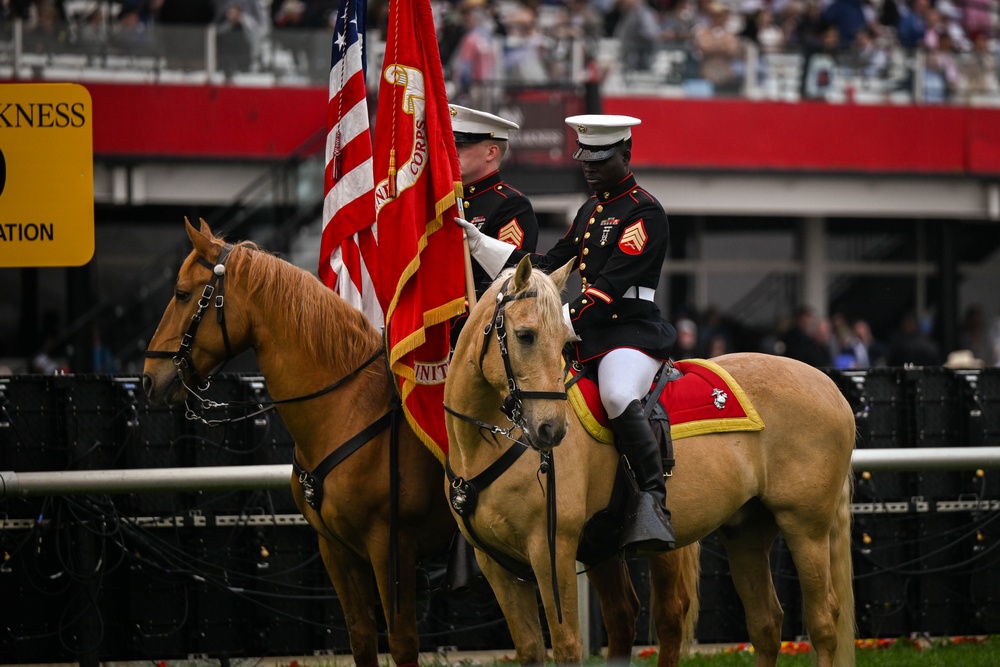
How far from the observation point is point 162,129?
1797 cm

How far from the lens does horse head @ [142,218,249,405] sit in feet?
22.1

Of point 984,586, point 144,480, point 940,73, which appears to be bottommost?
point 984,586

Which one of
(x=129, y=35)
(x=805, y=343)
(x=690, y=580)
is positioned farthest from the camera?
(x=805, y=343)

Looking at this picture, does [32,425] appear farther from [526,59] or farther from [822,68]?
[822,68]

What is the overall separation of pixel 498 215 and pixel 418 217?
46 centimetres

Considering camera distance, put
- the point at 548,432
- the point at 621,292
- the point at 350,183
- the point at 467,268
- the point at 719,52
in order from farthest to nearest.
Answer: the point at 719,52, the point at 350,183, the point at 467,268, the point at 621,292, the point at 548,432

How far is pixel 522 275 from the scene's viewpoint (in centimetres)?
582

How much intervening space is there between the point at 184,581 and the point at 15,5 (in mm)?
10352

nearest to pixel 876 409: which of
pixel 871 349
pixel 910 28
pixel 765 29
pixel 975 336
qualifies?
pixel 871 349

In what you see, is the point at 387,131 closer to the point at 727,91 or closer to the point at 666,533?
the point at 666,533

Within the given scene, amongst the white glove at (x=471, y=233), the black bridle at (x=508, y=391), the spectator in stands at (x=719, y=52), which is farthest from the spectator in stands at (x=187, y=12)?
the black bridle at (x=508, y=391)

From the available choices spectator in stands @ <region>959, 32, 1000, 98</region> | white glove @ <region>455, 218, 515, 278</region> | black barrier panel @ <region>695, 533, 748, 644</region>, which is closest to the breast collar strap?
white glove @ <region>455, 218, 515, 278</region>

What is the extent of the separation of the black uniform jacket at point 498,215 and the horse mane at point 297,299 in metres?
0.82

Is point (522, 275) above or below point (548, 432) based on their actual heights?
above
